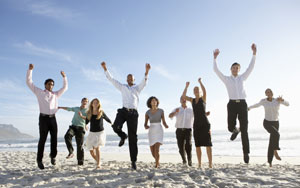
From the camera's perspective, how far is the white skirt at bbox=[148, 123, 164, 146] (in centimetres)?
623

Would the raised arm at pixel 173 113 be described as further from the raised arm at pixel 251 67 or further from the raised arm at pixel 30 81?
the raised arm at pixel 30 81

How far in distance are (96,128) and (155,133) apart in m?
1.60

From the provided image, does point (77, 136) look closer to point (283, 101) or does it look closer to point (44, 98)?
point (44, 98)

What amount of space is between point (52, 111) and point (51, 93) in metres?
0.49

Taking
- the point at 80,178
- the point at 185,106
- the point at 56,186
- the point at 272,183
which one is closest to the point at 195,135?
the point at 185,106

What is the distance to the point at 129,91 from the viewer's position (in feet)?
19.3

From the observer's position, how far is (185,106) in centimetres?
695

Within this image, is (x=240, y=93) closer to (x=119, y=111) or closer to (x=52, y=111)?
(x=119, y=111)

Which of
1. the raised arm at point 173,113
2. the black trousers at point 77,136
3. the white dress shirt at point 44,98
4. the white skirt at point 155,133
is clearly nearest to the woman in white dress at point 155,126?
the white skirt at point 155,133

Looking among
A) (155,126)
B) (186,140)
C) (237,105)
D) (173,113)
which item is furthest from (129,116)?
(237,105)

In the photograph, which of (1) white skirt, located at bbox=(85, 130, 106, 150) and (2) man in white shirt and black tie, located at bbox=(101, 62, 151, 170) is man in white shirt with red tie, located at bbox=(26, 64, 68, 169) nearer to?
(1) white skirt, located at bbox=(85, 130, 106, 150)

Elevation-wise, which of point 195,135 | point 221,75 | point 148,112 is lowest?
point 195,135

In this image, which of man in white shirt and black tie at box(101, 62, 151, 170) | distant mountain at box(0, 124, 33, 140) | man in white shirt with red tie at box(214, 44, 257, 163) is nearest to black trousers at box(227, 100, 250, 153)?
man in white shirt with red tie at box(214, 44, 257, 163)

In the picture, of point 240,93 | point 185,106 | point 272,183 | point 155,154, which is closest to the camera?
point 272,183
